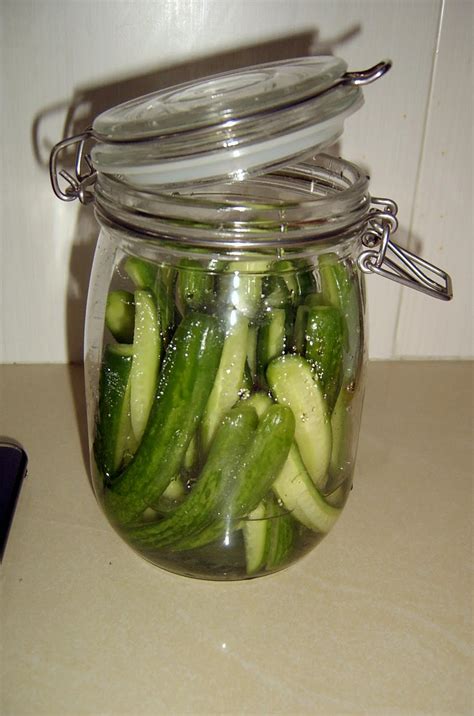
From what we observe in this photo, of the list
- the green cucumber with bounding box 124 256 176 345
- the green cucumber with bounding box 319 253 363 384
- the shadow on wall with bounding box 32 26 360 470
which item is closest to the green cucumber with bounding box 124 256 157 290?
the green cucumber with bounding box 124 256 176 345

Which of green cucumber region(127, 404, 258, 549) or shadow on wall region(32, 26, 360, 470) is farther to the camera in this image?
shadow on wall region(32, 26, 360, 470)

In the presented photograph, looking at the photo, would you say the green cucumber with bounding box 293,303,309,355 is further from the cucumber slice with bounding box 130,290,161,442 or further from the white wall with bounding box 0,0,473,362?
the white wall with bounding box 0,0,473,362

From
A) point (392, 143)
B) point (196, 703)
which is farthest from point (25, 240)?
point (196, 703)

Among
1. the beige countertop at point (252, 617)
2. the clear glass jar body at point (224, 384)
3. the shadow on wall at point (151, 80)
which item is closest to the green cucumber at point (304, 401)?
the clear glass jar body at point (224, 384)

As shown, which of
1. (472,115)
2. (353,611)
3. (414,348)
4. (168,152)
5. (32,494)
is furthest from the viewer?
(414,348)

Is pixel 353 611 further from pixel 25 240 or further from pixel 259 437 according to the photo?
pixel 25 240

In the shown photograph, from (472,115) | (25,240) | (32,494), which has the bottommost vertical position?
(32,494)

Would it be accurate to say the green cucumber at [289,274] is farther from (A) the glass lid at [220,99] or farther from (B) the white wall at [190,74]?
(B) the white wall at [190,74]
